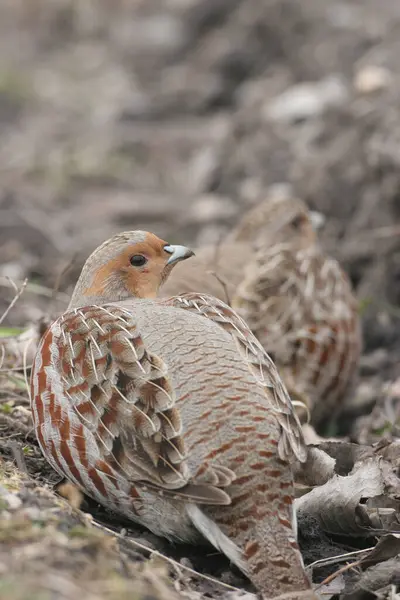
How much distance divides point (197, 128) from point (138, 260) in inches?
370

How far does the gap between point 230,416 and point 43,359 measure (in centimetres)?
101

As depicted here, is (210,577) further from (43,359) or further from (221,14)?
(221,14)

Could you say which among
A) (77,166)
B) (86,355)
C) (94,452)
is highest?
(86,355)

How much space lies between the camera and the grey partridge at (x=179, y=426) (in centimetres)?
391

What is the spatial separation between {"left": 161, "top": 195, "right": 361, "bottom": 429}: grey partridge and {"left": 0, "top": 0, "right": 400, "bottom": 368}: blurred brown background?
84 centimetres

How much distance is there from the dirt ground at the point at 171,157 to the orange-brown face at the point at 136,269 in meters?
0.63

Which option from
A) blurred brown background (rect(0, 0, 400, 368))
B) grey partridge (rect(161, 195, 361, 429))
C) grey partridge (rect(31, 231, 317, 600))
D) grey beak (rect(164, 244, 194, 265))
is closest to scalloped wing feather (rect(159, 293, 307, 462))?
grey partridge (rect(31, 231, 317, 600))

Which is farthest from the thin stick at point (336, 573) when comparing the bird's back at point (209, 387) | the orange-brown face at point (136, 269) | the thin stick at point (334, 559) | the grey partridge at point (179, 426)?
the orange-brown face at point (136, 269)

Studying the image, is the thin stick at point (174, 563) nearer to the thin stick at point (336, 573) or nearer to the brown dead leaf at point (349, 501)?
the thin stick at point (336, 573)

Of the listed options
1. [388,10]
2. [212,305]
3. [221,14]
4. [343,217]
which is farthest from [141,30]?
[212,305]

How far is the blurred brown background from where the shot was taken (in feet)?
29.3

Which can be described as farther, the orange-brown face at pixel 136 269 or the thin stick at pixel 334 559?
the orange-brown face at pixel 136 269

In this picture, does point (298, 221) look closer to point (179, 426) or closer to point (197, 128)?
point (179, 426)

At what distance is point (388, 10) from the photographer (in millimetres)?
14477
